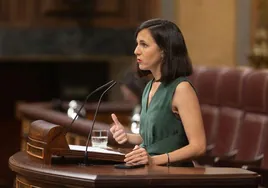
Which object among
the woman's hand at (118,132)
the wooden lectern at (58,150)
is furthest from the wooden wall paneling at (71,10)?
Answer: the wooden lectern at (58,150)

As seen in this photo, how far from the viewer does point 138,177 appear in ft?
9.59

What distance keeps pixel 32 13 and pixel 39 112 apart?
254 centimetres

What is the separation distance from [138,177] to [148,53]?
1.95ft

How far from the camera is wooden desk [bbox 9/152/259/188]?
292 cm

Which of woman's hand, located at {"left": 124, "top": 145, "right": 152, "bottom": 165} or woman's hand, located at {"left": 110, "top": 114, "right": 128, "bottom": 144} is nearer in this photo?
woman's hand, located at {"left": 124, "top": 145, "right": 152, "bottom": 165}

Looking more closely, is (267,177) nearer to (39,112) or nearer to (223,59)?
(39,112)

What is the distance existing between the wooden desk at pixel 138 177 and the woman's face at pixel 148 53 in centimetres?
44

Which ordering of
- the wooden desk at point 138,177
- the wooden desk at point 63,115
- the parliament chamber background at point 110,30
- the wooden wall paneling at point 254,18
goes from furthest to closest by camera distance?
the wooden wall paneling at point 254,18 → the parliament chamber background at point 110,30 → the wooden desk at point 63,115 → the wooden desk at point 138,177

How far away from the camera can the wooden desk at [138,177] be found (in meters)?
2.92

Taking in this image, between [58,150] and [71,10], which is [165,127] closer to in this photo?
[58,150]

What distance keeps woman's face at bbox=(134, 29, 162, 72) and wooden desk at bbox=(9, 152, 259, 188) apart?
436mm

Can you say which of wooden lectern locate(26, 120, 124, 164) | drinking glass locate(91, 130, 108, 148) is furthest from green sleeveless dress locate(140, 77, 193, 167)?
drinking glass locate(91, 130, 108, 148)

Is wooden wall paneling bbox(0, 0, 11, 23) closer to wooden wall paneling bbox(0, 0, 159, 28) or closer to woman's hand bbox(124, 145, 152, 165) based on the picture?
wooden wall paneling bbox(0, 0, 159, 28)

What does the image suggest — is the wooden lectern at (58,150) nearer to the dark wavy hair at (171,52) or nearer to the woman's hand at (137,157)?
the woman's hand at (137,157)
